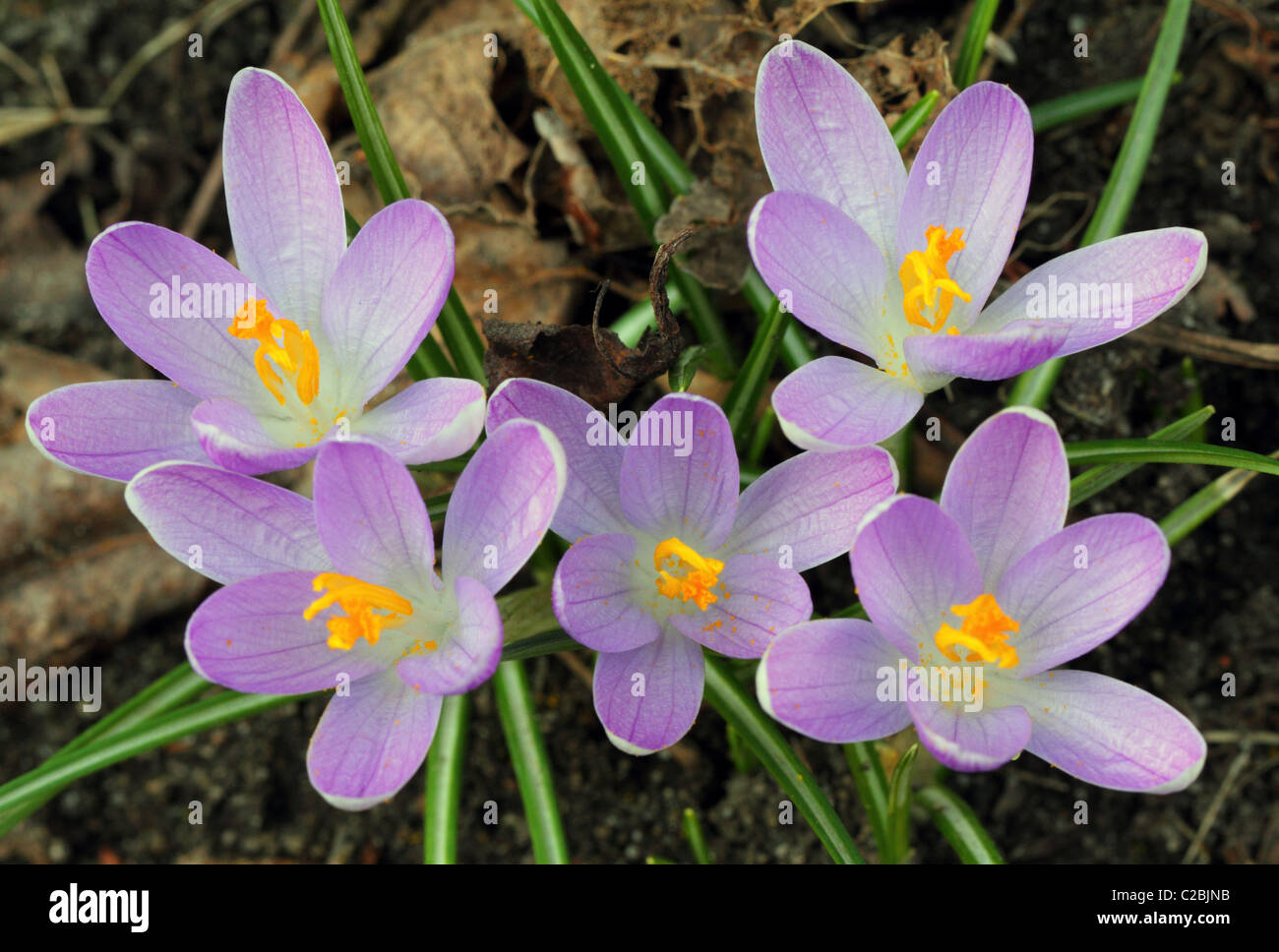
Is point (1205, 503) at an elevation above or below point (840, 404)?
below

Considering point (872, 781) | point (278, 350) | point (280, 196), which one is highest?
point (280, 196)

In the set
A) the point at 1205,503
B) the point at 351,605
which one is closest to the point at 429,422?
the point at 351,605

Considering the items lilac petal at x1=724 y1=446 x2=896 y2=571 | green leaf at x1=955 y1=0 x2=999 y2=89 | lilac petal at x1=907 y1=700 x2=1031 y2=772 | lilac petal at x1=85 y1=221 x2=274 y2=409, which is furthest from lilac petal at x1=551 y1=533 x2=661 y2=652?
green leaf at x1=955 y1=0 x2=999 y2=89

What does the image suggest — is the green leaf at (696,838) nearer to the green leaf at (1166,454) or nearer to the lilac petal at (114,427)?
the green leaf at (1166,454)

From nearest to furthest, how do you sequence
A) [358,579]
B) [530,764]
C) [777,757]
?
[358,579] < [777,757] < [530,764]

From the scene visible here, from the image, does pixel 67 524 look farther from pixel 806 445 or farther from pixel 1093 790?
pixel 1093 790

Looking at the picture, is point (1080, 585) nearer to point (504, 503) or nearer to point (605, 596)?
point (605, 596)

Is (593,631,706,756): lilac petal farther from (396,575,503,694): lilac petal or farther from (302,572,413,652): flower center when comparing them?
(302,572,413,652): flower center

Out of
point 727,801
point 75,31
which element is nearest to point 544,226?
point 727,801
